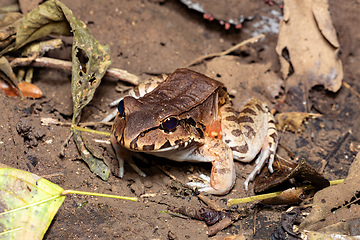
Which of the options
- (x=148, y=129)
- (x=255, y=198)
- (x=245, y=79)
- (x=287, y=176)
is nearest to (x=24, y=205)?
(x=148, y=129)

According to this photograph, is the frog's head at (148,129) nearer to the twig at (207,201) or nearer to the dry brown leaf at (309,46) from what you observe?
the twig at (207,201)

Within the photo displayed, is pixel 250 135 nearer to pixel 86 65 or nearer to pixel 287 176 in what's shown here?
pixel 287 176

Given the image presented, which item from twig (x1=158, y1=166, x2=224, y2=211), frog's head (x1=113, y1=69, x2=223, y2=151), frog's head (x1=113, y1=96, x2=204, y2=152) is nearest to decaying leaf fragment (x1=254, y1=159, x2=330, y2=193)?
twig (x1=158, y1=166, x2=224, y2=211)

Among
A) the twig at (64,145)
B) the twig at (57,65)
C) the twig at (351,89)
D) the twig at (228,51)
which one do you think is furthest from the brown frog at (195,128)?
the twig at (351,89)

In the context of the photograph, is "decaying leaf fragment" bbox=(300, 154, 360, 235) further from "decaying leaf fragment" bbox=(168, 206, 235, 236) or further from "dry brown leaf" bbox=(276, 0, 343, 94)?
"dry brown leaf" bbox=(276, 0, 343, 94)

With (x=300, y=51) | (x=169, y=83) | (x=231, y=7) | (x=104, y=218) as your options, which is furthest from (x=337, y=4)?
(x=104, y=218)

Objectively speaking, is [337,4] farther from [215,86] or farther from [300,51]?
[215,86]
